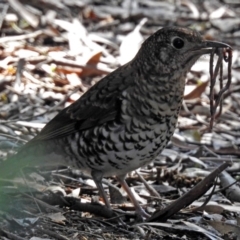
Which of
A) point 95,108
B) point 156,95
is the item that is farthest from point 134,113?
point 95,108

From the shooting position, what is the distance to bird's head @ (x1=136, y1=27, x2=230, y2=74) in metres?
5.30

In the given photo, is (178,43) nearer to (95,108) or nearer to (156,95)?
(156,95)

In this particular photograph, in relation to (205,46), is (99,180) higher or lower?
lower

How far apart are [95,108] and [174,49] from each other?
72 cm

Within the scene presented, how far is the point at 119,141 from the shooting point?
17.5 feet

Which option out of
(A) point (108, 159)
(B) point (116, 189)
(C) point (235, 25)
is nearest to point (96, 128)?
(A) point (108, 159)

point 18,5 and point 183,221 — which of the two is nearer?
point 183,221

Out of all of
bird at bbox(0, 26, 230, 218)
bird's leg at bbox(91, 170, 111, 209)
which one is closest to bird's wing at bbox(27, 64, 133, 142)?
bird at bbox(0, 26, 230, 218)

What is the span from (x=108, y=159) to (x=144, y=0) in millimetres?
5614

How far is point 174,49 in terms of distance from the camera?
5359 mm

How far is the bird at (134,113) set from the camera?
5328 millimetres

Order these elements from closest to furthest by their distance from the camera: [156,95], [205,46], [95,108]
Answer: [205,46] < [156,95] < [95,108]

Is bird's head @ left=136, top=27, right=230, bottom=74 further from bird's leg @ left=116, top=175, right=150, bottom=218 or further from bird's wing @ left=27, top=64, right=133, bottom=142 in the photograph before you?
bird's leg @ left=116, top=175, right=150, bottom=218

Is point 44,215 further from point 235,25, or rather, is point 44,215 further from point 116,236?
point 235,25
